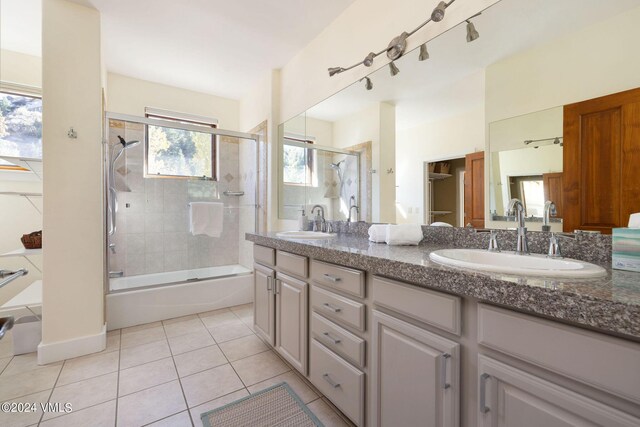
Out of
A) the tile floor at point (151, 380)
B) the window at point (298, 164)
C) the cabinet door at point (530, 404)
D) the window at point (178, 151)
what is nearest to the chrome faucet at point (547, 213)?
the cabinet door at point (530, 404)

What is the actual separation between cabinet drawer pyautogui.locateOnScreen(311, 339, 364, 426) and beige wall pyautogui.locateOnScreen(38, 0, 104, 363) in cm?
175

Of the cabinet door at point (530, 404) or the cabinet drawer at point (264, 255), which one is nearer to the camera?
the cabinet door at point (530, 404)

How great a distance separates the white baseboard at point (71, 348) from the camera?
1908 mm

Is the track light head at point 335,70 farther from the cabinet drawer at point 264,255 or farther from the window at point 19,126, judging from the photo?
the window at point 19,126

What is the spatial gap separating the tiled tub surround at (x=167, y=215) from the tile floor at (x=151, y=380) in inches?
33.7

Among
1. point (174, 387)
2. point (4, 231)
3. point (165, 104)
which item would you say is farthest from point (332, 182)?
point (4, 231)

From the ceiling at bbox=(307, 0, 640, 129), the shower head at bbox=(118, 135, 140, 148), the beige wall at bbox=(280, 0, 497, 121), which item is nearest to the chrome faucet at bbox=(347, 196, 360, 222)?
the ceiling at bbox=(307, 0, 640, 129)

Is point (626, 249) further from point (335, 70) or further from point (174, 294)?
point (174, 294)

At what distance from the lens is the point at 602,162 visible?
3.19 ft

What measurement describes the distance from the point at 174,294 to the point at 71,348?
83 cm

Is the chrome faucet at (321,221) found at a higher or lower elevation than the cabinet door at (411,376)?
higher

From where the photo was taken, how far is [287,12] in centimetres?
213

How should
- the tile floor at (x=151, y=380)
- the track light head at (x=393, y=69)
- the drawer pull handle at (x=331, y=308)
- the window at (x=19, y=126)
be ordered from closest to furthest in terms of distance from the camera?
the drawer pull handle at (x=331, y=308) → the tile floor at (x=151, y=380) → the track light head at (x=393, y=69) → the window at (x=19, y=126)

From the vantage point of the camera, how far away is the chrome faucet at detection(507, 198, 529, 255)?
1.12 metres
